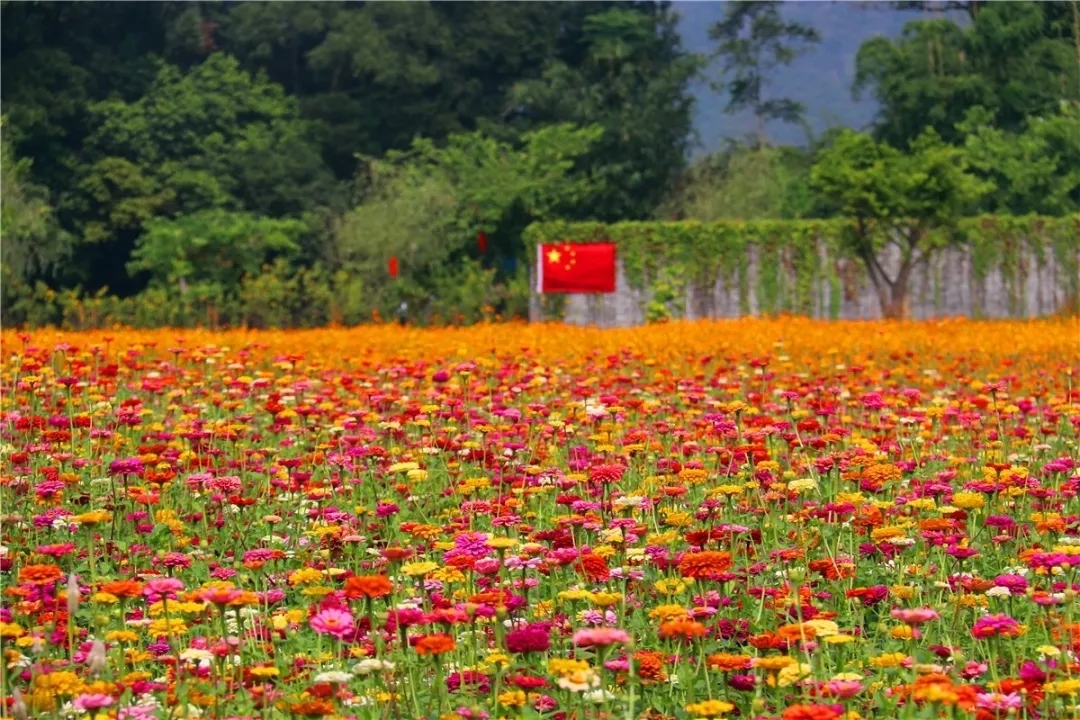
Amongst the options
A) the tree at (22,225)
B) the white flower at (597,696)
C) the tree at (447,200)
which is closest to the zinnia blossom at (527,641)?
the white flower at (597,696)

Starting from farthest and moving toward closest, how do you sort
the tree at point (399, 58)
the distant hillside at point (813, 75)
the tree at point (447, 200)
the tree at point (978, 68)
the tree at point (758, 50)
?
1. the distant hillside at point (813, 75)
2. the tree at point (758, 50)
3. the tree at point (399, 58)
4. the tree at point (978, 68)
5. the tree at point (447, 200)

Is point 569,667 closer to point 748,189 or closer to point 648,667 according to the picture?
point 648,667

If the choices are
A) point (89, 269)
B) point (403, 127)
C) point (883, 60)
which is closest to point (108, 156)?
point (89, 269)

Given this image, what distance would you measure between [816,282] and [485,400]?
680 inches

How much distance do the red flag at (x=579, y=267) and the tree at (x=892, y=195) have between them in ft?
11.8

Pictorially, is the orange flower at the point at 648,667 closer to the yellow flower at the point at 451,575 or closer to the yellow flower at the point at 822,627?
the yellow flower at the point at 822,627

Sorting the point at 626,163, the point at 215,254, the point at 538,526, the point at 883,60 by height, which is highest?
the point at 883,60

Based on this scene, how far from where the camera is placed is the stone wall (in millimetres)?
23938

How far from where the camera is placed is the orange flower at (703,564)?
3178 millimetres

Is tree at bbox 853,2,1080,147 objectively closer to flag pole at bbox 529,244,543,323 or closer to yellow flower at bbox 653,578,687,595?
flag pole at bbox 529,244,543,323

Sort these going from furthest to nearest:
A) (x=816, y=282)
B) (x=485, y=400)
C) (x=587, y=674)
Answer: (x=816, y=282) < (x=485, y=400) < (x=587, y=674)

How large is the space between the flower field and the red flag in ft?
51.8

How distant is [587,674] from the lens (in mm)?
2439

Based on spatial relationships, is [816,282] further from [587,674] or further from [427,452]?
[587,674]
